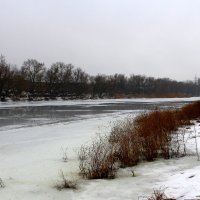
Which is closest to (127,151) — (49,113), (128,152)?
(128,152)

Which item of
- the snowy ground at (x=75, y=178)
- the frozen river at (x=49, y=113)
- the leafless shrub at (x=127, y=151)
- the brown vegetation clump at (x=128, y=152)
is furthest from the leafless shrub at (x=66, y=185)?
the frozen river at (x=49, y=113)

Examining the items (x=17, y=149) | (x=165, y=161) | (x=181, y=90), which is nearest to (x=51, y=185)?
(x=165, y=161)

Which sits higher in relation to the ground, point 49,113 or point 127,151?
point 127,151

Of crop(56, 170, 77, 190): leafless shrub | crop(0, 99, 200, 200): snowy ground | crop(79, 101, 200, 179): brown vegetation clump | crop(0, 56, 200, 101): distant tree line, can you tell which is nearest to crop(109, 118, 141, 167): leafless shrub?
crop(79, 101, 200, 179): brown vegetation clump

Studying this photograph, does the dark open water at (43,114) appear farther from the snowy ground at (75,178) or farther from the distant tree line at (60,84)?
the distant tree line at (60,84)

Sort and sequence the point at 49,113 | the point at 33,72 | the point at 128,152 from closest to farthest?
the point at 128,152
the point at 49,113
the point at 33,72

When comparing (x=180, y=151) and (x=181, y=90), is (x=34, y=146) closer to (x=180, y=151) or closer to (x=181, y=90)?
(x=180, y=151)

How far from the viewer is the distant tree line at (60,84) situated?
73.7 m

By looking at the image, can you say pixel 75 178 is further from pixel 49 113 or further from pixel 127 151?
pixel 49 113

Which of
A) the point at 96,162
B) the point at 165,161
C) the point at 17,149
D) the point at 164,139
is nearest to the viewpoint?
the point at 96,162

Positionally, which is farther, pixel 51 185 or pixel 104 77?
pixel 104 77

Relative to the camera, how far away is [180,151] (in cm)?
1201

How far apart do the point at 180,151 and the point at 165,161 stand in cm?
136

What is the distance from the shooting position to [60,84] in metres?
93.6
